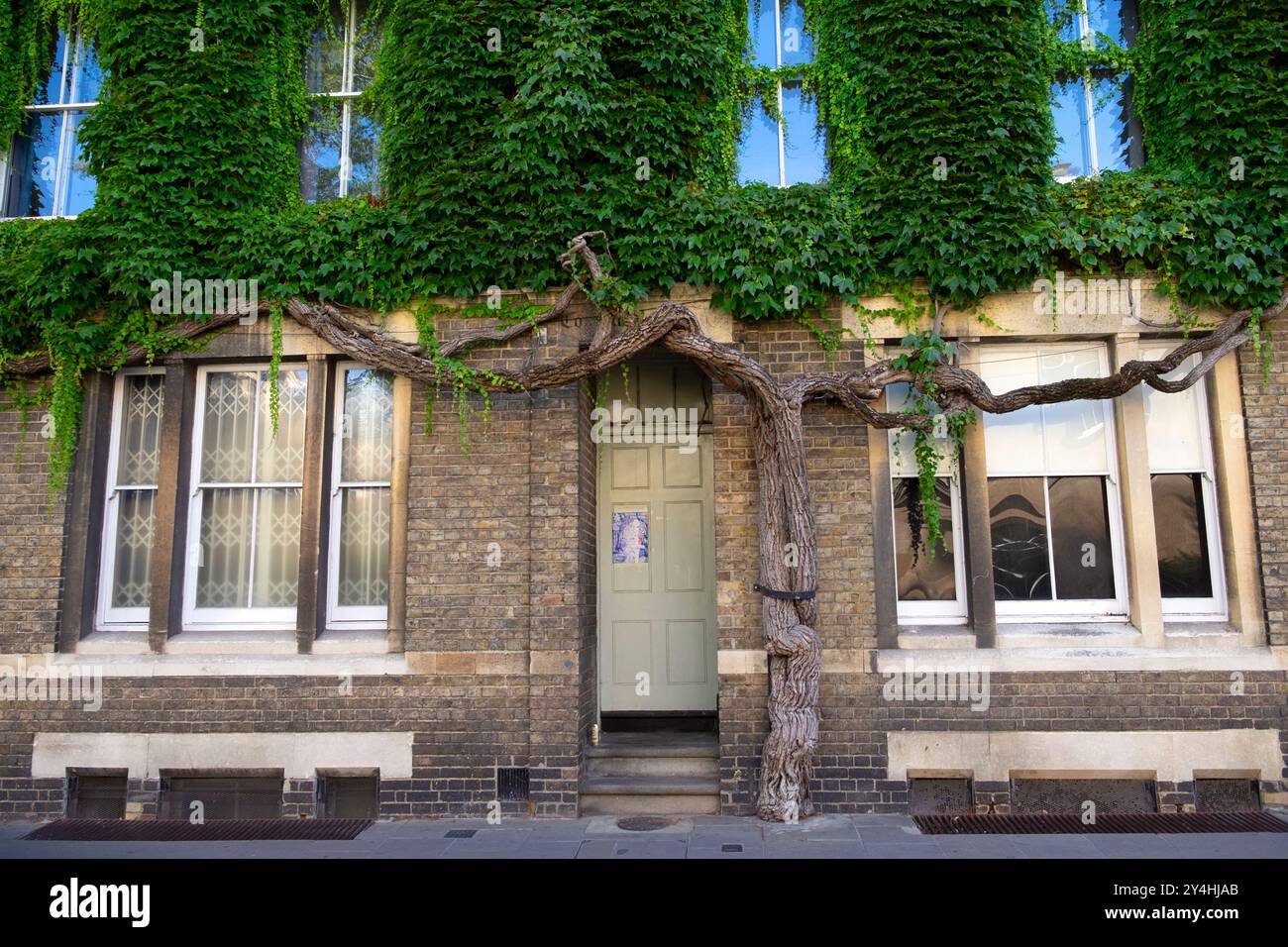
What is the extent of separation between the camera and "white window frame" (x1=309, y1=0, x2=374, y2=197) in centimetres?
782

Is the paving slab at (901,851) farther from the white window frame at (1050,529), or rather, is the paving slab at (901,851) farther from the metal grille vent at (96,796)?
the metal grille vent at (96,796)

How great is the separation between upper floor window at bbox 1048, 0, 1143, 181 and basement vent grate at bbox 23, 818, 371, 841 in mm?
8422

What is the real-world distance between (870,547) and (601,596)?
271 centimetres

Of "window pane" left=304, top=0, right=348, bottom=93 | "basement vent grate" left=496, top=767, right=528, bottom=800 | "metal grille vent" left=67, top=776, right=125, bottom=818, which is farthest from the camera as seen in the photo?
"window pane" left=304, top=0, right=348, bottom=93

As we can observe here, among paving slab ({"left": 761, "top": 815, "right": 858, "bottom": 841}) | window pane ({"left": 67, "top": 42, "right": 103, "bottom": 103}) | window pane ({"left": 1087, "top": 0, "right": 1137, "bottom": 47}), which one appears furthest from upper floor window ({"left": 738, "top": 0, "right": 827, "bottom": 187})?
window pane ({"left": 67, "top": 42, "right": 103, "bottom": 103})

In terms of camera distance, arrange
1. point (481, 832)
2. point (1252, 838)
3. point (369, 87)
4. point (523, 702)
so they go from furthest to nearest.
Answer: point (369, 87) → point (523, 702) → point (481, 832) → point (1252, 838)

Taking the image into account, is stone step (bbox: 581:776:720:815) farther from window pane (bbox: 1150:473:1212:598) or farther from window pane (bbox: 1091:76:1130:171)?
window pane (bbox: 1091:76:1130:171)

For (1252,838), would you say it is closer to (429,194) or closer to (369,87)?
(429,194)

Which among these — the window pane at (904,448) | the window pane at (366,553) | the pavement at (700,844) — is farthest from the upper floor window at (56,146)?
the window pane at (904,448)

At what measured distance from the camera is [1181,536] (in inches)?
275

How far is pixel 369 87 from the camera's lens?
25.2ft

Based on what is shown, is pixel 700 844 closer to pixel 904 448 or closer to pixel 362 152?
pixel 904 448

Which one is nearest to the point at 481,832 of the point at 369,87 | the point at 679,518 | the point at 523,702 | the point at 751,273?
the point at 523,702

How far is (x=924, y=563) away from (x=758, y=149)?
412 cm
